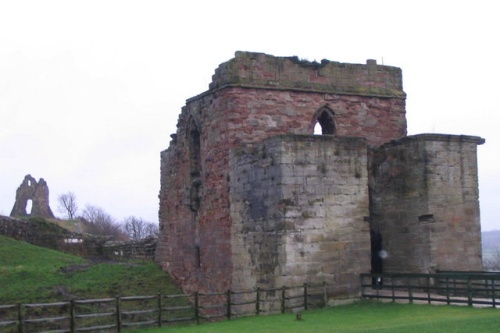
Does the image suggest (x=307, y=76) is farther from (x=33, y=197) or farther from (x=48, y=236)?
(x=33, y=197)

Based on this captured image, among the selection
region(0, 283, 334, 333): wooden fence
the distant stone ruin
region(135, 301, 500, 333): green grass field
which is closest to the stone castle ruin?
region(0, 283, 334, 333): wooden fence

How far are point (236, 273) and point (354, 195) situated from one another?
3.74 meters

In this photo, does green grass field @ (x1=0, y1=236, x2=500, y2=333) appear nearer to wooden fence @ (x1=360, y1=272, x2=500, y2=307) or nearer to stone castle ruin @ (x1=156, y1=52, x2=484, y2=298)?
wooden fence @ (x1=360, y1=272, x2=500, y2=307)

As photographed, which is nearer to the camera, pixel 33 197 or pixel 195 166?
pixel 195 166

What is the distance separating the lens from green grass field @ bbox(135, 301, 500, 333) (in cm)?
1527

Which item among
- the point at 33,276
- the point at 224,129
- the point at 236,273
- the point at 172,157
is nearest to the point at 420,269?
the point at 236,273

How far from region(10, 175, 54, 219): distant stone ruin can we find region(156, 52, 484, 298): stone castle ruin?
31.7 meters

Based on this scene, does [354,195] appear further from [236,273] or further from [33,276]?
[33,276]

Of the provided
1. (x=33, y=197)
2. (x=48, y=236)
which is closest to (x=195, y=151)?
(x=48, y=236)

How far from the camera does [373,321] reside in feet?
58.0

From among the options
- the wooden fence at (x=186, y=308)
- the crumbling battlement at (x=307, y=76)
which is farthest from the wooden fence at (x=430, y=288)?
the crumbling battlement at (x=307, y=76)

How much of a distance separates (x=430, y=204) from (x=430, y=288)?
3575 millimetres

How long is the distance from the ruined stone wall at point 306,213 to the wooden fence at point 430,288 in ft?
1.48

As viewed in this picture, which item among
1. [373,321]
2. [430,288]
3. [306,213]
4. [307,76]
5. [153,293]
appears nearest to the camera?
[373,321]
